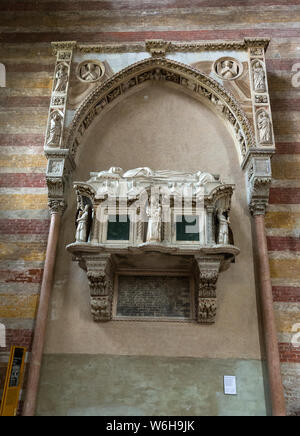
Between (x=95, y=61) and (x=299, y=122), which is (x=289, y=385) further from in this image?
(x=95, y=61)

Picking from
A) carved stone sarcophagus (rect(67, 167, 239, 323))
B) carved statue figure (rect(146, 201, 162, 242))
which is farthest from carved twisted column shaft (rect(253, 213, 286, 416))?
carved statue figure (rect(146, 201, 162, 242))

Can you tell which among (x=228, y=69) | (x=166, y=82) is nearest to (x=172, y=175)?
(x=166, y=82)

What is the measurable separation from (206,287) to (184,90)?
151 inches

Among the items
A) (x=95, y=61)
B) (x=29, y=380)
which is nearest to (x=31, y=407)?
(x=29, y=380)

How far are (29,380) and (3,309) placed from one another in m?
1.18

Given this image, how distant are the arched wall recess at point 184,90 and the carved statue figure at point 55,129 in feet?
0.05

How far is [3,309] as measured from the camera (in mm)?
6383

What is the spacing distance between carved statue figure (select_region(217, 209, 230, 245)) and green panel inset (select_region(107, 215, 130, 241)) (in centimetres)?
129

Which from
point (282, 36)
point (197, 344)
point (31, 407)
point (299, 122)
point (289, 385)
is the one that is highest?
point (282, 36)

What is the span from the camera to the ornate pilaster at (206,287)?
5.77 meters

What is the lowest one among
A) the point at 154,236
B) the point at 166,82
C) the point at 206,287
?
the point at 206,287

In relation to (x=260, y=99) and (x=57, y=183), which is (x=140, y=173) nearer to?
(x=57, y=183)

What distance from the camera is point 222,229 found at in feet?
19.5

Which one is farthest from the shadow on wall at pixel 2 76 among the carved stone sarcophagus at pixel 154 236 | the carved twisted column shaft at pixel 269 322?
the carved twisted column shaft at pixel 269 322
